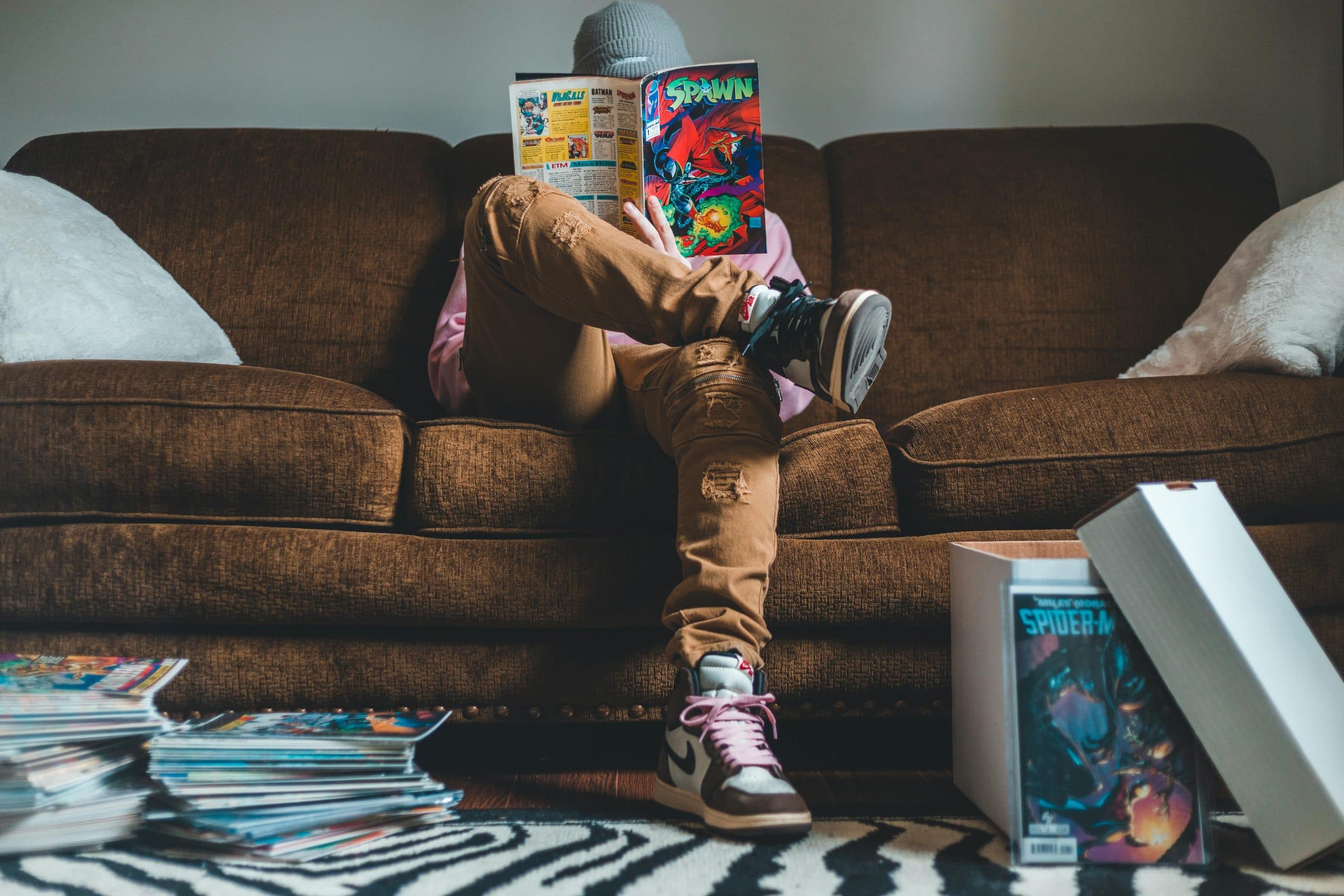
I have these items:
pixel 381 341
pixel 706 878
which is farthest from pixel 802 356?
pixel 381 341

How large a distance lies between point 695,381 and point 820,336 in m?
0.14

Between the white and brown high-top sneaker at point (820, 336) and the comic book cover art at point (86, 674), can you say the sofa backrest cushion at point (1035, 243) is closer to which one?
the white and brown high-top sneaker at point (820, 336)

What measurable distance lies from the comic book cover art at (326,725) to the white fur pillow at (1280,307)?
112cm

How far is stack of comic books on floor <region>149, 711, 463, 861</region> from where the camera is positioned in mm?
792

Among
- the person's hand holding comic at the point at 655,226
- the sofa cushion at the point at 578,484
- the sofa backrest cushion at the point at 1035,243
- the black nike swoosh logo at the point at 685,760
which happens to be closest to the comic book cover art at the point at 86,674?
the sofa cushion at the point at 578,484

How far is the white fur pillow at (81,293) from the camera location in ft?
4.02

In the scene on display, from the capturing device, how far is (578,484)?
107cm

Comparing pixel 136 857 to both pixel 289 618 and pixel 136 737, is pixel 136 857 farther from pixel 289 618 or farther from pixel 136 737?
pixel 289 618

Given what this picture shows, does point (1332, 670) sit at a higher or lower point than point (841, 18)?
lower

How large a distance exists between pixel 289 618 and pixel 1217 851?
95 centimetres

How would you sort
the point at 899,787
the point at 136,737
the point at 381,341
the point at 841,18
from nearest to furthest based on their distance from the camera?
1. the point at 136,737
2. the point at 899,787
3. the point at 381,341
4. the point at 841,18

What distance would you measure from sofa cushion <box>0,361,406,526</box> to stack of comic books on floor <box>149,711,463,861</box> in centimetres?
30

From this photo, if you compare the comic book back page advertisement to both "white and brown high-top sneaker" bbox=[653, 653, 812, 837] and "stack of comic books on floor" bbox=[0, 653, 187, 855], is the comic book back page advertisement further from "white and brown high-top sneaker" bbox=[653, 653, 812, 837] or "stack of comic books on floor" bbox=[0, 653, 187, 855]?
"stack of comic books on floor" bbox=[0, 653, 187, 855]

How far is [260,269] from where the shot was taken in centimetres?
166
